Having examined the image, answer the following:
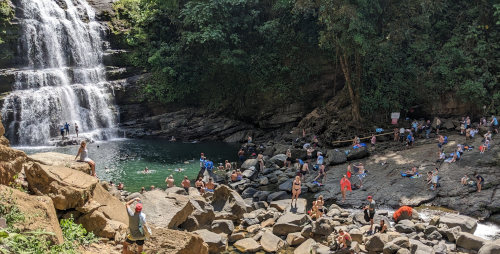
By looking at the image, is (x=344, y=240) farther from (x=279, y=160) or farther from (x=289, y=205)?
(x=279, y=160)

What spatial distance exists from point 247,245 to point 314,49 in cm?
2475

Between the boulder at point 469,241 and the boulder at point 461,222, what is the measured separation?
3.52 feet

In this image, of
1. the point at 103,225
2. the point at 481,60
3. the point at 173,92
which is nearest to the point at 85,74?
the point at 173,92

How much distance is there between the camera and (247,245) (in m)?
14.9

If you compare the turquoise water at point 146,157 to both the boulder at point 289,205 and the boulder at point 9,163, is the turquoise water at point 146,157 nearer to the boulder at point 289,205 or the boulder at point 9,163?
the boulder at point 289,205

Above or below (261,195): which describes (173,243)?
above

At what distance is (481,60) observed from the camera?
2975cm

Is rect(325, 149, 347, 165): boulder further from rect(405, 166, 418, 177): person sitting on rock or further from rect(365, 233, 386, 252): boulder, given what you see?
rect(365, 233, 386, 252): boulder

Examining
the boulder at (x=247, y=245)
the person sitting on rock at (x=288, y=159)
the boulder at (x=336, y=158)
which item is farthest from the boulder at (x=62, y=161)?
the boulder at (x=336, y=158)

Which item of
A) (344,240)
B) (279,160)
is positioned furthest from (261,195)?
(344,240)

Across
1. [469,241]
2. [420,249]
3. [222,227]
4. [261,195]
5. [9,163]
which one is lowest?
[469,241]

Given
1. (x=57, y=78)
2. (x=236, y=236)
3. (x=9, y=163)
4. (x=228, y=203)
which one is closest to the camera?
(x=9, y=163)

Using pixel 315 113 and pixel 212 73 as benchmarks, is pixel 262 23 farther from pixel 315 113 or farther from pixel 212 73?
pixel 315 113

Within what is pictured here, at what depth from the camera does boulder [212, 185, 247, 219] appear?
58.7 feet
